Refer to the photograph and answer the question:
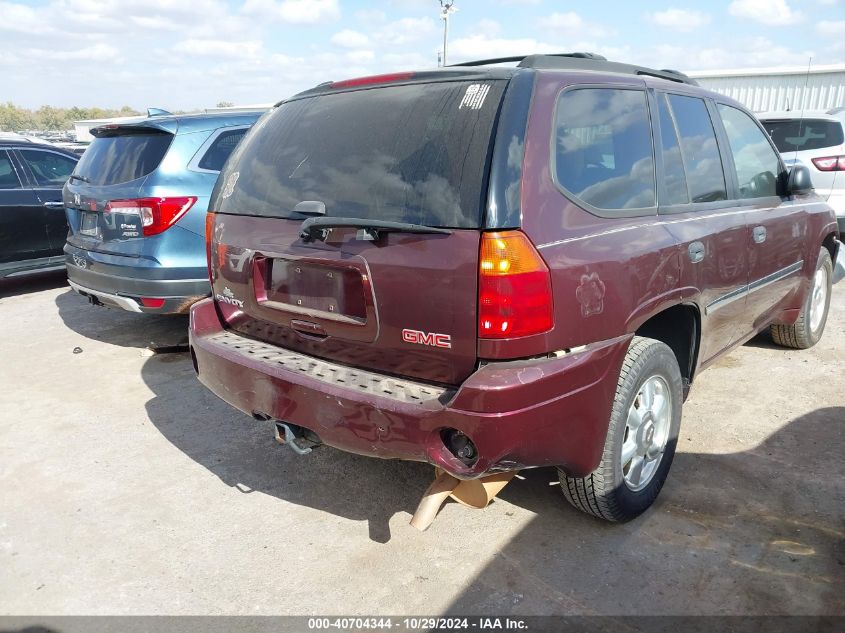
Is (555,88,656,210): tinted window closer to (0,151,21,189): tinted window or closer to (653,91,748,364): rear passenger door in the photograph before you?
(653,91,748,364): rear passenger door

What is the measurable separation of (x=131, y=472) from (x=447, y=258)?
2255 mm

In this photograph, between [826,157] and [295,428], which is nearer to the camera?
[295,428]

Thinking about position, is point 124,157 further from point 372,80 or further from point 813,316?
point 813,316

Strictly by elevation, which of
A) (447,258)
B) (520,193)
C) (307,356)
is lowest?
(307,356)

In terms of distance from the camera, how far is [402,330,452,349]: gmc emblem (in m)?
2.32

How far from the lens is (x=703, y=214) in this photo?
10.5 feet

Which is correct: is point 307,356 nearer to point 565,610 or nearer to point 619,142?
point 565,610

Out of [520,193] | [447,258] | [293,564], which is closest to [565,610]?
[293,564]

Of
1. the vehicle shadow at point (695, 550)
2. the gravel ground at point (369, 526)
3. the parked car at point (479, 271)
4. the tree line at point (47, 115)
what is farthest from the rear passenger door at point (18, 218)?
the tree line at point (47, 115)

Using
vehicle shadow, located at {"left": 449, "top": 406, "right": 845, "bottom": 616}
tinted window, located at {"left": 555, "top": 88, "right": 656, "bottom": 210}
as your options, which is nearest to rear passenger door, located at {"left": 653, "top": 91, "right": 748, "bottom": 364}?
tinted window, located at {"left": 555, "top": 88, "right": 656, "bottom": 210}

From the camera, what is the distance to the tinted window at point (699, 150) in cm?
323

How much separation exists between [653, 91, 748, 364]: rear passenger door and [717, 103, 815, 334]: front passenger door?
0.56 feet

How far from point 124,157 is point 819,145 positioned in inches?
303

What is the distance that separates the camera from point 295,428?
2711 mm
